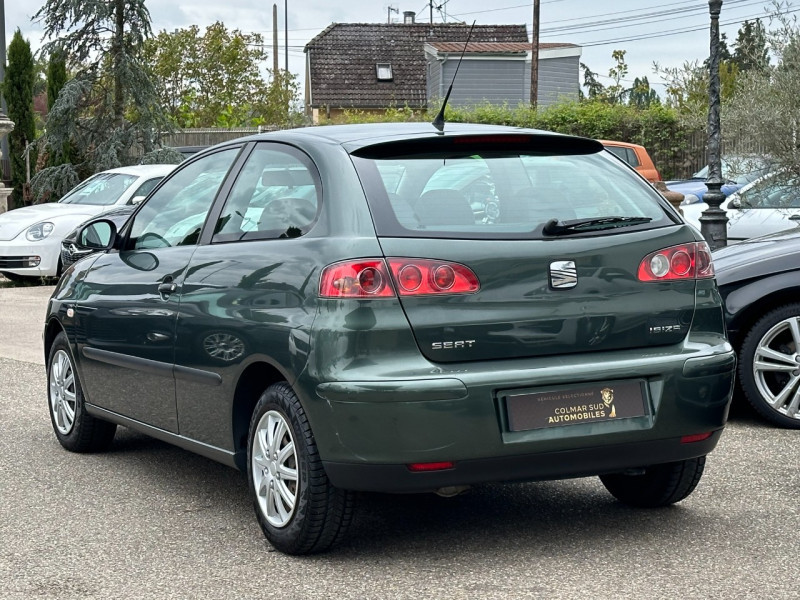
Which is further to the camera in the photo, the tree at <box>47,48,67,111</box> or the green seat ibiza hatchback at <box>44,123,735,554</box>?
the tree at <box>47,48,67,111</box>

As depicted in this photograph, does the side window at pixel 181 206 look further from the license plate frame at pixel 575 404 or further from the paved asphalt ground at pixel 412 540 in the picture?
the license plate frame at pixel 575 404

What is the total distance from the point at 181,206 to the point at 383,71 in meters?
54.4

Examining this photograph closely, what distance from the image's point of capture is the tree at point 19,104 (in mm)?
28938

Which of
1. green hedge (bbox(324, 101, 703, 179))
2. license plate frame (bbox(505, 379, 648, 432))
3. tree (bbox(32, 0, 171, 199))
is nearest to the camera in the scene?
license plate frame (bbox(505, 379, 648, 432))

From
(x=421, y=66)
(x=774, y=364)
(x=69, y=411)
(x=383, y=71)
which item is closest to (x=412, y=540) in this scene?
(x=69, y=411)

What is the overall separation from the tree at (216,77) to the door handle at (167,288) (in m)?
42.3

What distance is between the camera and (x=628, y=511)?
5.36 metres

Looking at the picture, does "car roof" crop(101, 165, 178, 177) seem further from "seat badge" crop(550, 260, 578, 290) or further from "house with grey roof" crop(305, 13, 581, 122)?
"house with grey roof" crop(305, 13, 581, 122)

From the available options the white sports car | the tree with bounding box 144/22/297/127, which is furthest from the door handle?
the tree with bounding box 144/22/297/127

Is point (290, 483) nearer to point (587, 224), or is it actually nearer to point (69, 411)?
point (587, 224)

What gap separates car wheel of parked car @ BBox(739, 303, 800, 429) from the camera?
6.95 metres

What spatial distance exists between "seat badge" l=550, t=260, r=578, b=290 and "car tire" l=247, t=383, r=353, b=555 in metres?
0.99

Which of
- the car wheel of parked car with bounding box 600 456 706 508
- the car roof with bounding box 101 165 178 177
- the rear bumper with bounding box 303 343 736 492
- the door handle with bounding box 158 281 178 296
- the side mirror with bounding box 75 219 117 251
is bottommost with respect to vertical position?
the car wheel of parked car with bounding box 600 456 706 508

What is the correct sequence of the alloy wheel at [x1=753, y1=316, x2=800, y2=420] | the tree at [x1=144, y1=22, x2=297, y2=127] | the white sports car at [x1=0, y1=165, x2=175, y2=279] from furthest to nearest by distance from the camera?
the tree at [x1=144, y1=22, x2=297, y2=127] < the white sports car at [x1=0, y1=165, x2=175, y2=279] < the alloy wheel at [x1=753, y1=316, x2=800, y2=420]
